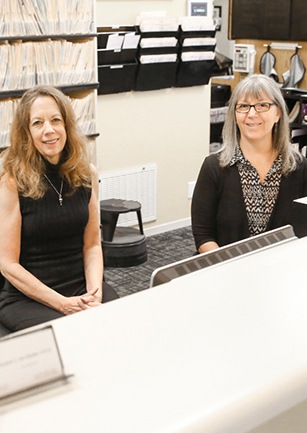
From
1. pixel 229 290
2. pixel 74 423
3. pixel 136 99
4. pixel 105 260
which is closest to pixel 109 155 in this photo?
pixel 136 99

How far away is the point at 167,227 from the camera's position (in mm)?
5125

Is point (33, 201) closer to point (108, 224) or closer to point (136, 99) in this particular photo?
point (108, 224)

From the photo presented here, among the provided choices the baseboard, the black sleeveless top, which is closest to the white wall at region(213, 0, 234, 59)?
the baseboard

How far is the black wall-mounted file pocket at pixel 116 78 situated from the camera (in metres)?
4.34

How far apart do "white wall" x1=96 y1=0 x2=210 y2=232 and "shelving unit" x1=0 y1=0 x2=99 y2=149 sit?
1.74ft

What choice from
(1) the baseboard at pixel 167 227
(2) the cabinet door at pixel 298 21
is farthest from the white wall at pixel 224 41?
(1) the baseboard at pixel 167 227

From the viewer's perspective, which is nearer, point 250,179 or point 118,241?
point 250,179

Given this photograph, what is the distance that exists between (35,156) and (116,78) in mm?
2172

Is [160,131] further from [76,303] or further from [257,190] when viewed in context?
[76,303]

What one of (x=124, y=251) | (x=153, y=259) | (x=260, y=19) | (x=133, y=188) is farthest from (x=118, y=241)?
(x=260, y=19)

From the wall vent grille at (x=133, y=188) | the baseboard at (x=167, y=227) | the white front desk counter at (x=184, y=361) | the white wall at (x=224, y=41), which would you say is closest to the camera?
the white front desk counter at (x=184, y=361)

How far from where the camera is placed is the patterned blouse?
2.39 m

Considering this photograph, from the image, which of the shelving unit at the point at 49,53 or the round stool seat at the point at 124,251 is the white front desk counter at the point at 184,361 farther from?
the round stool seat at the point at 124,251

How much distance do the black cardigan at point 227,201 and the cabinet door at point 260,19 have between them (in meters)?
3.98
